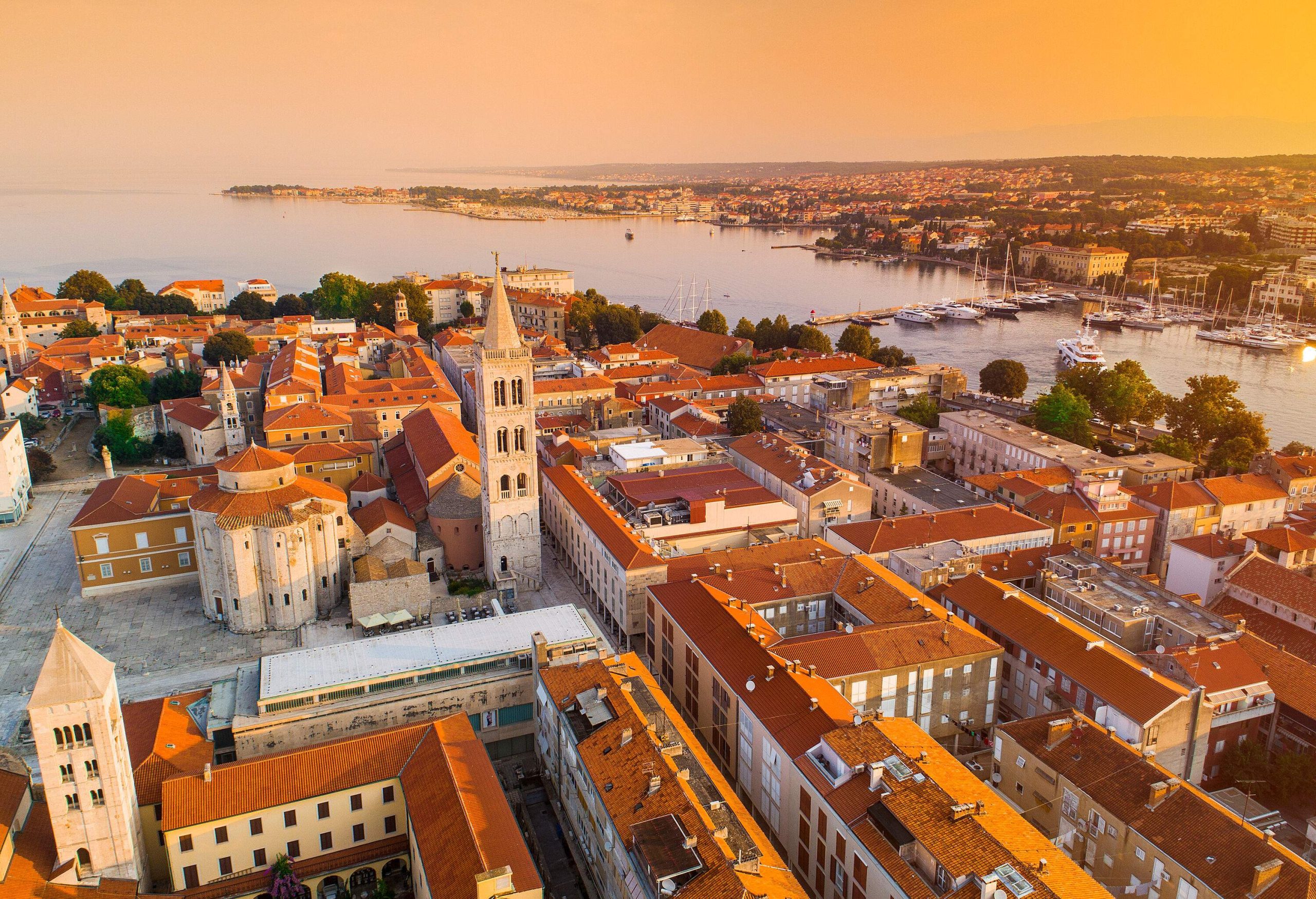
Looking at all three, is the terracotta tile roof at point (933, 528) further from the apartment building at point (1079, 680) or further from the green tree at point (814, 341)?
the green tree at point (814, 341)

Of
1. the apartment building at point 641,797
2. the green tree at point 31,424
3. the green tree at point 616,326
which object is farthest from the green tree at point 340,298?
the apartment building at point 641,797

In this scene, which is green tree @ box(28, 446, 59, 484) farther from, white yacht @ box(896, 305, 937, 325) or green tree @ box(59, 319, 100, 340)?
white yacht @ box(896, 305, 937, 325)

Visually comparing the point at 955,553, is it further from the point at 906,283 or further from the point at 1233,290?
the point at 906,283

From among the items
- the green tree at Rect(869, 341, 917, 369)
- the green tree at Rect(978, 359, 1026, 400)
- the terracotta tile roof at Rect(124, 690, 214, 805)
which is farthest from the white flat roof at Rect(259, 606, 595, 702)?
the green tree at Rect(869, 341, 917, 369)

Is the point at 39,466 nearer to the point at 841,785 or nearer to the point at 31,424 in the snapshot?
the point at 31,424

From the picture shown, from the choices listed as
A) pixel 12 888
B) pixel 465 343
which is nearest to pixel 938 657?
pixel 12 888

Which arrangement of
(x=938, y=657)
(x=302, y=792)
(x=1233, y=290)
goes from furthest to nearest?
(x=1233, y=290) < (x=938, y=657) < (x=302, y=792)
